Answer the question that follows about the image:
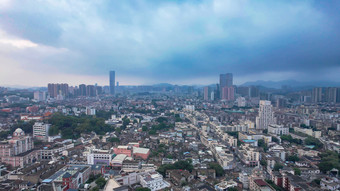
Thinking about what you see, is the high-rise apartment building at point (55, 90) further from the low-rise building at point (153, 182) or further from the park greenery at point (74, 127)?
the low-rise building at point (153, 182)

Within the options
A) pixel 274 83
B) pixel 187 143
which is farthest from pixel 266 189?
pixel 274 83

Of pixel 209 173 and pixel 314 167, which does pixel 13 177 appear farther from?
pixel 314 167

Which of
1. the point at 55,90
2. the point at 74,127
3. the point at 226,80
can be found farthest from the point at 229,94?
the point at 74,127

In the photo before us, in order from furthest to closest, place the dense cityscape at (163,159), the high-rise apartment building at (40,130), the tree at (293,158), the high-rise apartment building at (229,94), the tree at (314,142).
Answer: the high-rise apartment building at (229,94), the high-rise apartment building at (40,130), the tree at (314,142), the tree at (293,158), the dense cityscape at (163,159)

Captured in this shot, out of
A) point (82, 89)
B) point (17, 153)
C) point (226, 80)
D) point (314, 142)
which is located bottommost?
point (314, 142)

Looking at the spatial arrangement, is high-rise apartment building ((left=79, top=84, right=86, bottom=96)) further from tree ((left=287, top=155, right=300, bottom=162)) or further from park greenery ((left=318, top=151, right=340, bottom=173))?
park greenery ((left=318, top=151, right=340, bottom=173))

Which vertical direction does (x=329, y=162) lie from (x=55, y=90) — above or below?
below

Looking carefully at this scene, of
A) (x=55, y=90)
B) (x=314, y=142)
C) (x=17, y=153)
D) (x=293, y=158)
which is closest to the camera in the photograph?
(x=17, y=153)

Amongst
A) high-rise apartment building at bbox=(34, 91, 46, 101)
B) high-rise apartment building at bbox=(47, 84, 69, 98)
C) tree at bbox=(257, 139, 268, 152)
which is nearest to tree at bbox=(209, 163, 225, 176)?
tree at bbox=(257, 139, 268, 152)

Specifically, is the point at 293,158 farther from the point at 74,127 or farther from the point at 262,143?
the point at 74,127

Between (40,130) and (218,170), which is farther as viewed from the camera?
(40,130)

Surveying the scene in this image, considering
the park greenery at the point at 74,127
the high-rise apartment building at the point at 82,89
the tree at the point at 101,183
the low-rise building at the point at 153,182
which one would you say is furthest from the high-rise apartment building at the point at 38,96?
the low-rise building at the point at 153,182
